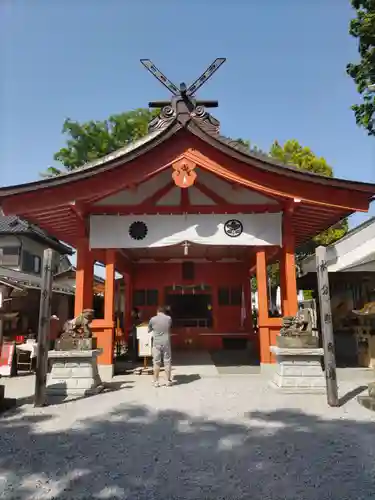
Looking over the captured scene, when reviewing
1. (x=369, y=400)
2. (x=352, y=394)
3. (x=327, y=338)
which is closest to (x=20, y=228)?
(x=327, y=338)

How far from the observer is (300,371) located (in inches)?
295

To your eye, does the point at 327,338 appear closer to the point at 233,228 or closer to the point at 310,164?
the point at 233,228

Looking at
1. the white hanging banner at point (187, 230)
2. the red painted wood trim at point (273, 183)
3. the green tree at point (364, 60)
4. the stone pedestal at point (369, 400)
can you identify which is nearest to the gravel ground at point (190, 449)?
the stone pedestal at point (369, 400)

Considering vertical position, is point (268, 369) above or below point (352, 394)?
above

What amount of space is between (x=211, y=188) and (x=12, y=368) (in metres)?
7.51

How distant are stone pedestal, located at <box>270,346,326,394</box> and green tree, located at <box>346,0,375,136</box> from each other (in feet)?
35.0

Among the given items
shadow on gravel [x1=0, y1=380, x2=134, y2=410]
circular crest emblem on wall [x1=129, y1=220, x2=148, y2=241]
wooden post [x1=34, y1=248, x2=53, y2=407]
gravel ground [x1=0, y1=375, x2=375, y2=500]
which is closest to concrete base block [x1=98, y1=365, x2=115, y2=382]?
shadow on gravel [x1=0, y1=380, x2=134, y2=410]

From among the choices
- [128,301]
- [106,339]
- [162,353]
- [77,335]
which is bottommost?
[162,353]

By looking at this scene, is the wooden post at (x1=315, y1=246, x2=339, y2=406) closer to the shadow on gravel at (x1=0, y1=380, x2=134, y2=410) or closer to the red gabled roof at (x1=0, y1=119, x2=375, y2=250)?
the red gabled roof at (x1=0, y1=119, x2=375, y2=250)

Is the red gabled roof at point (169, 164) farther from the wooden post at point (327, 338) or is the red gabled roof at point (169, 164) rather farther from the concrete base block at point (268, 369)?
the concrete base block at point (268, 369)

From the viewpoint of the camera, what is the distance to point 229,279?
606 inches

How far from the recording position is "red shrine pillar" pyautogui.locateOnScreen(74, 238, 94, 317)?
9.63 meters

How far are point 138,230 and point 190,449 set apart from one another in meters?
6.15

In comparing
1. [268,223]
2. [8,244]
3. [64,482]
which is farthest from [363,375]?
[8,244]
